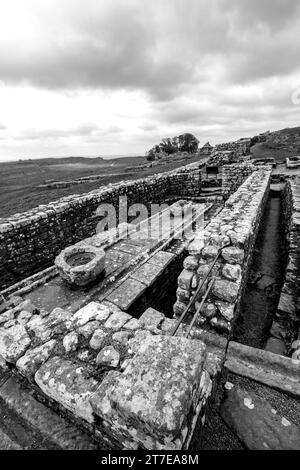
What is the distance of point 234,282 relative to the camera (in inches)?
127

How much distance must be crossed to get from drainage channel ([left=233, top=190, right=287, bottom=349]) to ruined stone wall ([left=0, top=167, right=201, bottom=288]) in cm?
562

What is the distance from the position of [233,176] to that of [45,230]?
1022 cm

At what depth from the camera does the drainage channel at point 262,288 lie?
4000 millimetres

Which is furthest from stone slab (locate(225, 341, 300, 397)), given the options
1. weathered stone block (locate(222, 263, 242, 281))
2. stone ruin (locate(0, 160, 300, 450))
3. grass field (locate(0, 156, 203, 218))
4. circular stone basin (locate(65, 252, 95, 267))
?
grass field (locate(0, 156, 203, 218))

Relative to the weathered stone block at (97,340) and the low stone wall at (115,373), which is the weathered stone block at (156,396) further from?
the weathered stone block at (97,340)

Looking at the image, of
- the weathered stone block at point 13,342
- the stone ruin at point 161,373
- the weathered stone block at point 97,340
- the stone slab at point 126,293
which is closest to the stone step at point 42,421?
the stone ruin at point 161,373

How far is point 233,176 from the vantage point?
40.5ft

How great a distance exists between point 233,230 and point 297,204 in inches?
140

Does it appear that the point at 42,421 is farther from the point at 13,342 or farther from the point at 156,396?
the point at 156,396

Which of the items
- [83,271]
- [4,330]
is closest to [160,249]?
[83,271]

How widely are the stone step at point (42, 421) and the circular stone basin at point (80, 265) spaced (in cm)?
266

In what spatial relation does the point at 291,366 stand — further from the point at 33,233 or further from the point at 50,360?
the point at 33,233

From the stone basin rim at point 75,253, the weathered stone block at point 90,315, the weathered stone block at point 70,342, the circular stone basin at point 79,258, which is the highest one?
the weathered stone block at point 90,315

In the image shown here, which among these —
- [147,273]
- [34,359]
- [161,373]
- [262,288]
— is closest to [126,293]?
[147,273]
